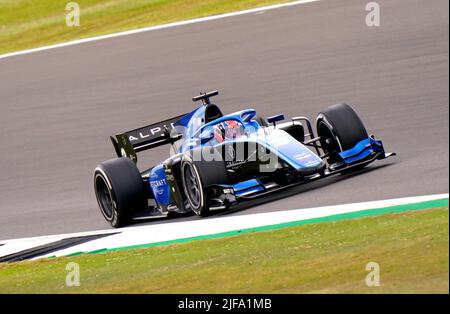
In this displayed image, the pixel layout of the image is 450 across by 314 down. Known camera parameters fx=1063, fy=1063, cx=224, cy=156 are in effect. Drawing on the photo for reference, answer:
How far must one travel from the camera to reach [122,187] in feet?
37.5

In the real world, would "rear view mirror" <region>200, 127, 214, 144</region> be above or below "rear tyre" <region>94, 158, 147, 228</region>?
above

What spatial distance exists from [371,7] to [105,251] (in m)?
9.98

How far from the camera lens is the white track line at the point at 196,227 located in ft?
31.4

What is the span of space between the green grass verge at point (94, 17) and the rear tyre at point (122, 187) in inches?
410

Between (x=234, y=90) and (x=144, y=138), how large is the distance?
5.03m

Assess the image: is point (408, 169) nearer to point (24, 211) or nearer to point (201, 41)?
point (24, 211)

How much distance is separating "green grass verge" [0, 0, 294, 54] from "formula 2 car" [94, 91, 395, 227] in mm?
10277

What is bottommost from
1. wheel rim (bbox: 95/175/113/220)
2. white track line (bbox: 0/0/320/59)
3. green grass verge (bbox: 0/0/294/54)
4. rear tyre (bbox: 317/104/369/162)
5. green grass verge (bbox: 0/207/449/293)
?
green grass verge (bbox: 0/207/449/293)

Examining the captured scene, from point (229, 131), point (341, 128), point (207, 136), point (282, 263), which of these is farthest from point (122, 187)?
point (282, 263)

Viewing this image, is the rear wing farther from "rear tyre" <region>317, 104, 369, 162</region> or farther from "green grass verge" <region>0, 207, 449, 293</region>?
"green grass verge" <region>0, 207, 449, 293</region>

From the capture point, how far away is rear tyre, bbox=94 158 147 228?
11.4 metres

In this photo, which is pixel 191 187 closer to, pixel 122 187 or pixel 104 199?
pixel 122 187

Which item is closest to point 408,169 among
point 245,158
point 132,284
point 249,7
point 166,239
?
point 245,158

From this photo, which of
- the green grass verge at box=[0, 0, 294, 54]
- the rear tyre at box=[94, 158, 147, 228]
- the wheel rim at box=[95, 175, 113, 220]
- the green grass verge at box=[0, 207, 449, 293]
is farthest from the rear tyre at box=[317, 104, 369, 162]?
the green grass verge at box=[0, 0, 294, 54]
